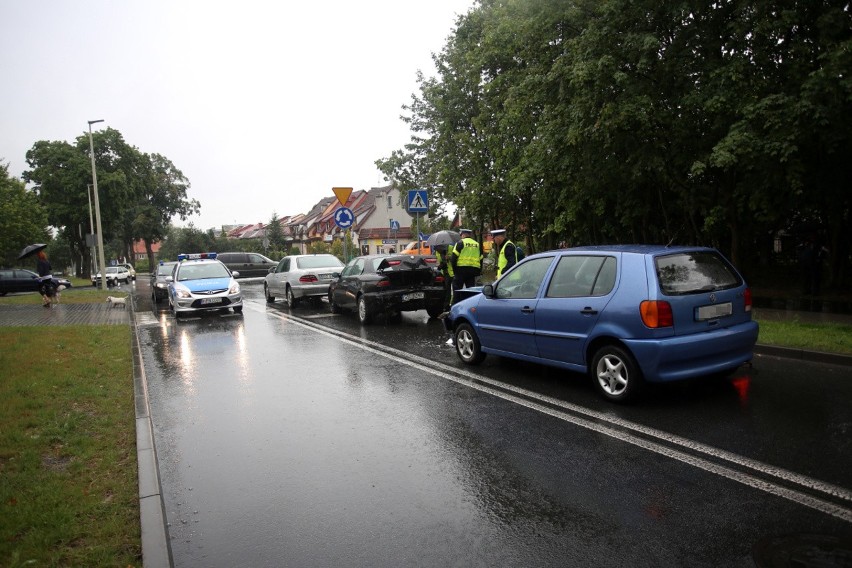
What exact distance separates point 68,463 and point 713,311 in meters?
6.03

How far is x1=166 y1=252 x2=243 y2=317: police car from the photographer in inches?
642

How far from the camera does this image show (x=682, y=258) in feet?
20.5

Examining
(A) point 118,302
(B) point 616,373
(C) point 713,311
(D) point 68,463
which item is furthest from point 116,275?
(C) point 713,311

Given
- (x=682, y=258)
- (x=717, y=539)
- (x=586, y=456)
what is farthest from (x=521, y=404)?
(x=717, y=539)

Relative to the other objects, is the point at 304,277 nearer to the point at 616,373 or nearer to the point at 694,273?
the point at 616,373

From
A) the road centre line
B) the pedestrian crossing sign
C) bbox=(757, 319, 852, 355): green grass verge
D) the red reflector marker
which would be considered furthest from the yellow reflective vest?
the red reflector marker

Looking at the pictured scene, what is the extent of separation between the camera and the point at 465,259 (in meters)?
13.0

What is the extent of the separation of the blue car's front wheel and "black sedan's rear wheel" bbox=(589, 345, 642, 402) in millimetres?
2127

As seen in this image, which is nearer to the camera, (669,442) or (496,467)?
(496,467)

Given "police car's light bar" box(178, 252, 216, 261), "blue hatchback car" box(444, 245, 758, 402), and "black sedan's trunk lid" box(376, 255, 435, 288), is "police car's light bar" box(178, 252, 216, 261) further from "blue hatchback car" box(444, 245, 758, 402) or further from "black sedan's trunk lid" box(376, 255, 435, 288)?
"blue hatchback car" box(444, 245, 758, 402)

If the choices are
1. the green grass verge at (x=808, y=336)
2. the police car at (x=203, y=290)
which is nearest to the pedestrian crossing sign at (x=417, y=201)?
the police car at (x=203, y=290)

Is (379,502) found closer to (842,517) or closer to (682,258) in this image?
(842,517)

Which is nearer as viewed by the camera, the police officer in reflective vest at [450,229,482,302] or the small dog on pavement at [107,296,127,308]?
the police officer in reflective vest at [450,229,482,302]

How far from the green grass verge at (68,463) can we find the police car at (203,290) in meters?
6.91
